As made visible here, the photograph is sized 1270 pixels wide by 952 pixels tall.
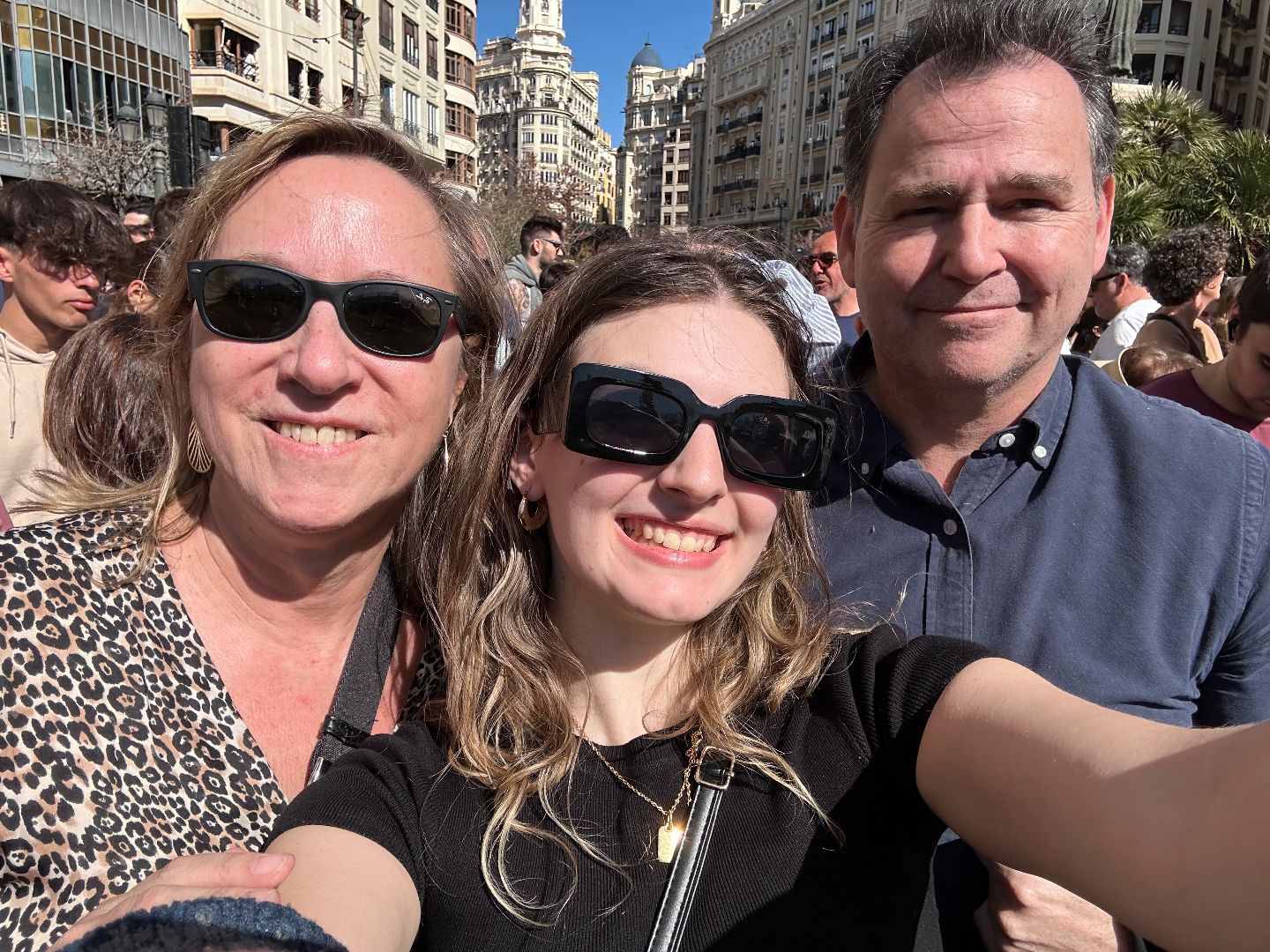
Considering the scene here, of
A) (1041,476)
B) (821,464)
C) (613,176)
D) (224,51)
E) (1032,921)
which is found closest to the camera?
(1032,921)

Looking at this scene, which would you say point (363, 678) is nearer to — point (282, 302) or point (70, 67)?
point (282, 302)

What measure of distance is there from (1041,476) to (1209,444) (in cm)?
37

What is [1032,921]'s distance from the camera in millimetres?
1672

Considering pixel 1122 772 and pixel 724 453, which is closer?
pixel 1122 772

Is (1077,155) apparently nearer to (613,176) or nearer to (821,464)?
(821,464)

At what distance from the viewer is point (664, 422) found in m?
1.71

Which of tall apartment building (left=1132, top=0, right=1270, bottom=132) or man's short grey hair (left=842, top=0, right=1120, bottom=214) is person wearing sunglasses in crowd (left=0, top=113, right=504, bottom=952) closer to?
man's short grey hair (left=842, top=0, right=1120, bottom=214)

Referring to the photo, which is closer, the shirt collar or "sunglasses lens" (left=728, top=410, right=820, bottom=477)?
"sunglasses lens" (left=728, top=410, right=820, bottom=477)

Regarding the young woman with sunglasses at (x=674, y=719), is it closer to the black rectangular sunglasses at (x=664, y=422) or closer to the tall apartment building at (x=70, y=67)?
the black rectangular sunglasses at (x=664, y=422)

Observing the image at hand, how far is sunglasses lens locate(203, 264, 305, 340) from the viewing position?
1936mm

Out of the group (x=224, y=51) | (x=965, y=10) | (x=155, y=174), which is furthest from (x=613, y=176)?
(x=965, y=10)

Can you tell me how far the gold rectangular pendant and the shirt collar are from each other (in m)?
1.02

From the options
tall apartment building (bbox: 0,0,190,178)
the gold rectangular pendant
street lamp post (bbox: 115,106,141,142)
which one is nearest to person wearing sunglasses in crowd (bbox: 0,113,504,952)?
the gold rectangular pendant

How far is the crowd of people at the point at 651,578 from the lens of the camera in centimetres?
153
